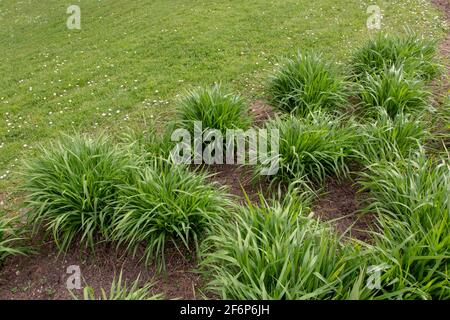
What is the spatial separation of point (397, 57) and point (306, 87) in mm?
1359

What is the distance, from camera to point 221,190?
338 centimetres

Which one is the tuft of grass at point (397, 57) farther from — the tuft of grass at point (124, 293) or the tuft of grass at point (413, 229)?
the tuft of grass at point (124, 293)

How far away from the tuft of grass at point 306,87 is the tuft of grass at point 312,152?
1.92 ft

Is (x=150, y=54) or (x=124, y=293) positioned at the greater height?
(x=150, y=54)

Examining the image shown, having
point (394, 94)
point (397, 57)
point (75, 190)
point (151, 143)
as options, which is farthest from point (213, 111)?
point (397, 57)

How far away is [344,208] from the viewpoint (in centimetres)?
325

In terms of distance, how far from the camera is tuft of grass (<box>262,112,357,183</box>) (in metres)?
3.33

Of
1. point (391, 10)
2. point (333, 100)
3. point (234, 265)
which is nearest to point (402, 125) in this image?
→ point (333, 100)

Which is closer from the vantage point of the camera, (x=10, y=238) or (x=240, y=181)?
(x=10, y=238)

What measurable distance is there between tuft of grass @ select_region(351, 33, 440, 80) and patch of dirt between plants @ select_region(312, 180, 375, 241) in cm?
165
